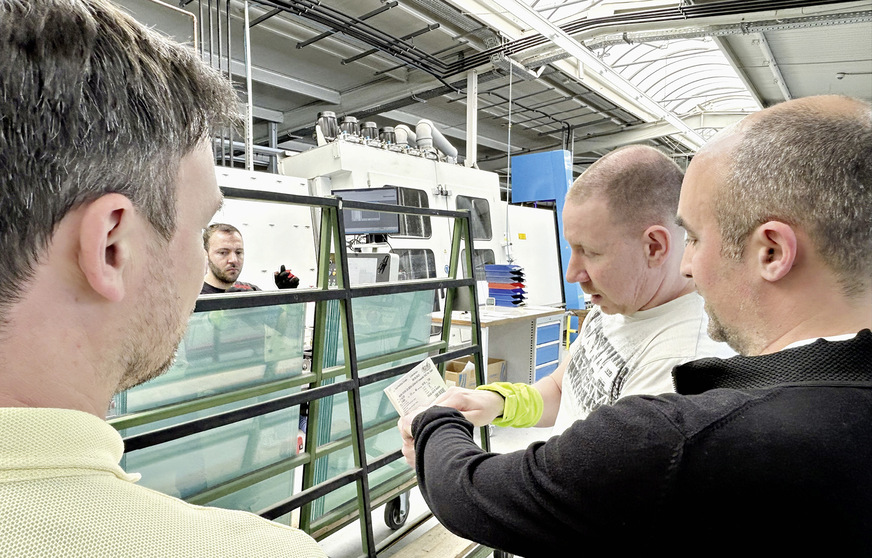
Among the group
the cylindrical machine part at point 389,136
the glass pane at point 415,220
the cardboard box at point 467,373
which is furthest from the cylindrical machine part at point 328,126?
the cardboard box at point 467,373

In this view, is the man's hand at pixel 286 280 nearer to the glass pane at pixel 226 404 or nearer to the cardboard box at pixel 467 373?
the cardboard box at pixel 467 373

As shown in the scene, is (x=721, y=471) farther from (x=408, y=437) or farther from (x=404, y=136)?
(x=404, y=136)

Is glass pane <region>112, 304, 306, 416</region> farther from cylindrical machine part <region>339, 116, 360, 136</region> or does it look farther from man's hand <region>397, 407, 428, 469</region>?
cylindrical machine part <region>339, 116, 360, 136</region>

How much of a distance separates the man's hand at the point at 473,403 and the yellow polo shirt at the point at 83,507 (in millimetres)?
778

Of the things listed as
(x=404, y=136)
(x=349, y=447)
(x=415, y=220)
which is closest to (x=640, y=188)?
(x=349, y=447)

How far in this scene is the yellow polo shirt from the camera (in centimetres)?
38

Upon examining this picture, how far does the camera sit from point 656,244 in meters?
1.24

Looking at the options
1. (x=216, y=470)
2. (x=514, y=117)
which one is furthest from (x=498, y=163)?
(x=216, y=470)

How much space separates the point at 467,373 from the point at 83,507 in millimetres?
3118

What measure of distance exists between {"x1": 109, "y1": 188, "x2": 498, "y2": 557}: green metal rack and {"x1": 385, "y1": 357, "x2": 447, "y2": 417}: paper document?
400mm

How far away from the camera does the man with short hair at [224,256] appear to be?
128 inches

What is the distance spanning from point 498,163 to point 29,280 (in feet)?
35.7

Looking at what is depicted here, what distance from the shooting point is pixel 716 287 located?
2.77 ft

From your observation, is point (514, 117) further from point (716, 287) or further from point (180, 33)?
point (716, 287)
